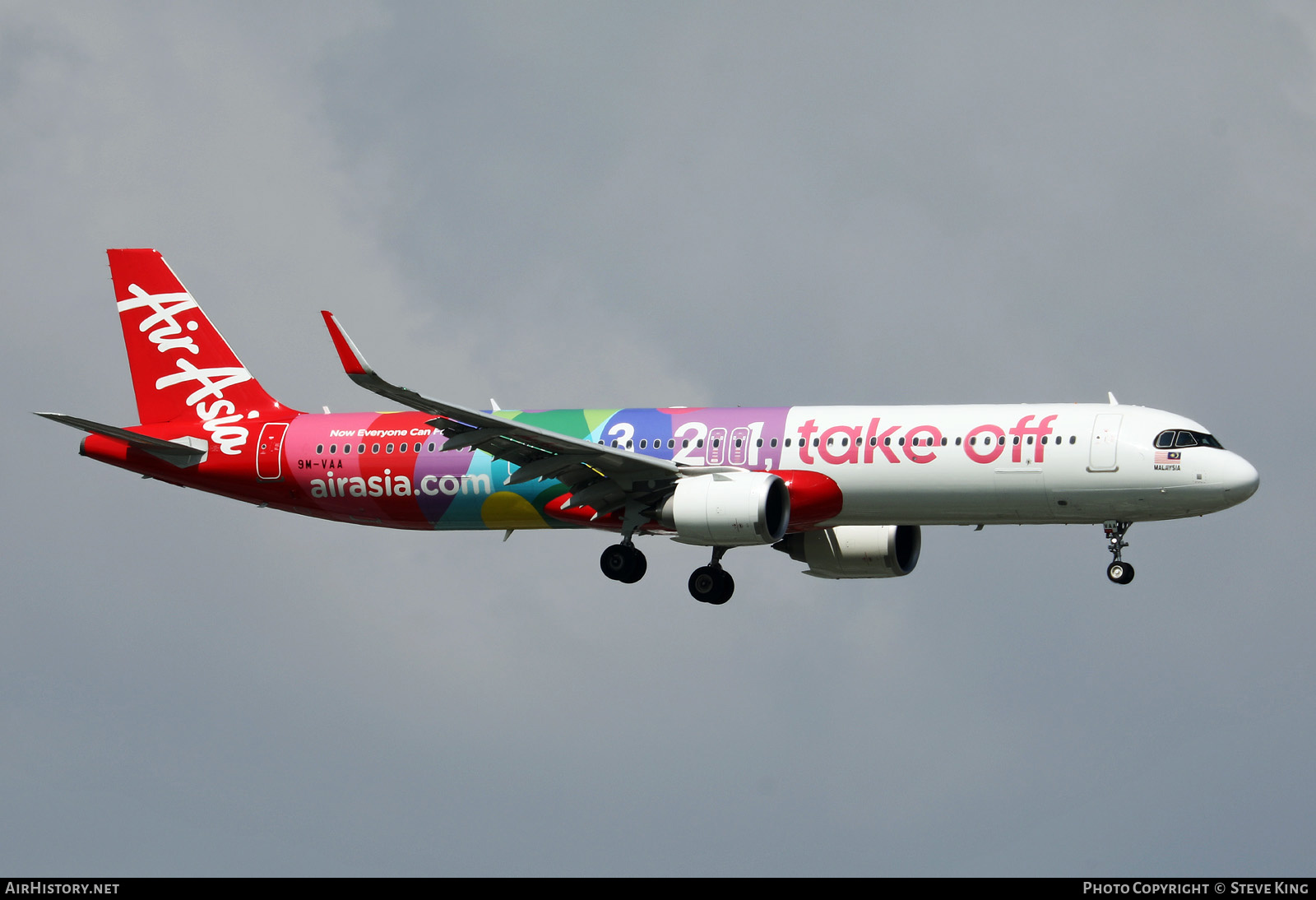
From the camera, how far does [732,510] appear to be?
4722 centimetres

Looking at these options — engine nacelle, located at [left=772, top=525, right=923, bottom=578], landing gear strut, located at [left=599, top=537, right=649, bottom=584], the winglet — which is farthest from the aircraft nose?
the winglet

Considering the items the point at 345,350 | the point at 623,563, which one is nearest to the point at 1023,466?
the point at 623,563

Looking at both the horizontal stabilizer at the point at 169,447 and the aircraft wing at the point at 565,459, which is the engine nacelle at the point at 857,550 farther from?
the horizontal stabilizer at the point at 169,447

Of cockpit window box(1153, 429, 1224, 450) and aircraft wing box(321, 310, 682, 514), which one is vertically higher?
cockpit window box(1153, 429, 1224, 450)

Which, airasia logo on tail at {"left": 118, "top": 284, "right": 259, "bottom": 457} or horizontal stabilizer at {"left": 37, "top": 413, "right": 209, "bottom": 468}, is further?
airasia logo on tail at {"left": 118, "top": 284, "right": 259, "bottom": 457}

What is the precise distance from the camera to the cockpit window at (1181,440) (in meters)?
47.0

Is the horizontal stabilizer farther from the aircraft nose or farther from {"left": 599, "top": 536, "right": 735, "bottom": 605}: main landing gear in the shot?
the aircraft nose

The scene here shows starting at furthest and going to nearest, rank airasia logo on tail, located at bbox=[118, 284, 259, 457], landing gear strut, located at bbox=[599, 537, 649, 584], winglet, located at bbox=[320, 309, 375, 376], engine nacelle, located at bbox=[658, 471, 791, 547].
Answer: airasia logo on tail, located at bbox=[118, 284, 259, 457]
landing gear strut, located at bbox=[599, 537, 649, 584]
engine nacelle, located at bbox=[658, 471, 791, 547]
winglet, located at bbox=[320, 309, 375, 376]

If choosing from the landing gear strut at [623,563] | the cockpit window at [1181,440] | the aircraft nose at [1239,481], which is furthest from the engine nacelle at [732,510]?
the aircraft nose at [1239,481]

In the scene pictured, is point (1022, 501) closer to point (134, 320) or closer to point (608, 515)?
point (608, 515)

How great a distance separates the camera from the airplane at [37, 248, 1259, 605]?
47062 millimetres

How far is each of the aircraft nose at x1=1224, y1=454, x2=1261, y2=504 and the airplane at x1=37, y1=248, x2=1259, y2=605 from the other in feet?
0.17

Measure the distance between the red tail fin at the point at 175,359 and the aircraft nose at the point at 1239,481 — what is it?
87.2 ft

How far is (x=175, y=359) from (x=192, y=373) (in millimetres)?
726
